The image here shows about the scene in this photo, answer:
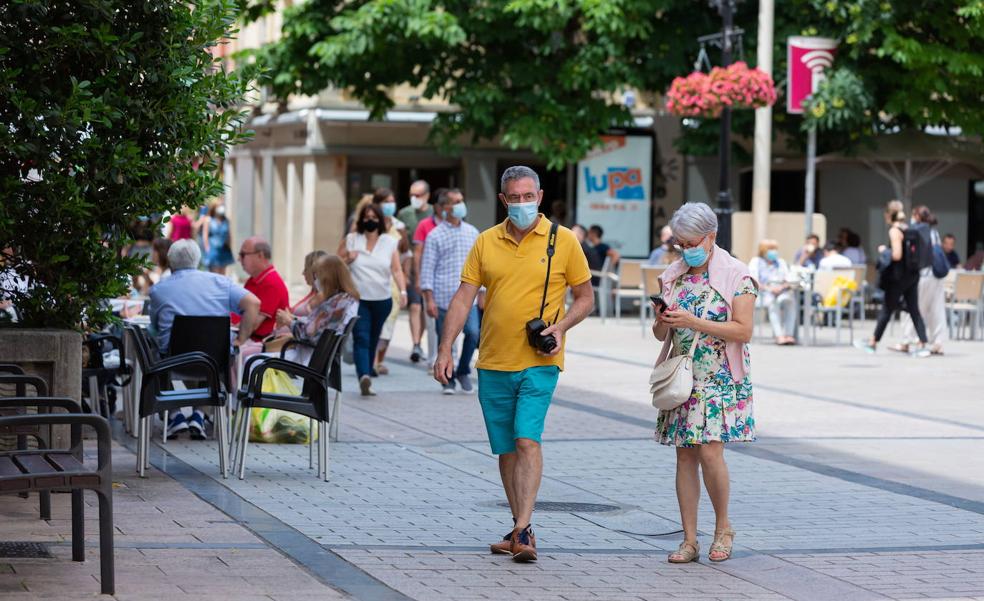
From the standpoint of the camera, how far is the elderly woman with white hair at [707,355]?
7.59 m

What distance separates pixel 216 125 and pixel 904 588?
4481mm

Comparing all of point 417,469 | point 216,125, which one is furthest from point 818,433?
point 216,125

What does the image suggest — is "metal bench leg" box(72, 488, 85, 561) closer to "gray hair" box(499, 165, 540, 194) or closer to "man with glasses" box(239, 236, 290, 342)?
"gray hair" box(499, 165, 540, 194)

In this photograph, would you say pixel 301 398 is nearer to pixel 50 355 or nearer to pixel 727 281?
pixel 50 355

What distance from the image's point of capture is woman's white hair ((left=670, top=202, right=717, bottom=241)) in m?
7.56

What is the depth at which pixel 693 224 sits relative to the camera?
756 centimetres

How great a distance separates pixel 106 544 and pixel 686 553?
251cm

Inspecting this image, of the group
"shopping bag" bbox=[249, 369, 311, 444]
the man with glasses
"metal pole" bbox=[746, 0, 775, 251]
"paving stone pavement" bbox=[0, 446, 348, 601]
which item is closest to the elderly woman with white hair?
"paving stone pavement" bbox=[0, 446, 348, 601]

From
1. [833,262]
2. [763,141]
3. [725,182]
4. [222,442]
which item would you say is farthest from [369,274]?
[763,141]

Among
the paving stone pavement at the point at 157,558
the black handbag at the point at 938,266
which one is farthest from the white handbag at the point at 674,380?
the black handbag at the point at 938,266

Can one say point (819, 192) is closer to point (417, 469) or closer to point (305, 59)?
point (305, 59)

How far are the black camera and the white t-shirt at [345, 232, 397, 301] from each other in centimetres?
812

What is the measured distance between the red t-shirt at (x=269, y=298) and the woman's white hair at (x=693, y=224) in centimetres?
534

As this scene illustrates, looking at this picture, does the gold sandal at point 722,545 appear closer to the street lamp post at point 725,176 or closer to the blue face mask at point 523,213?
the blue face mask at point 523,213
